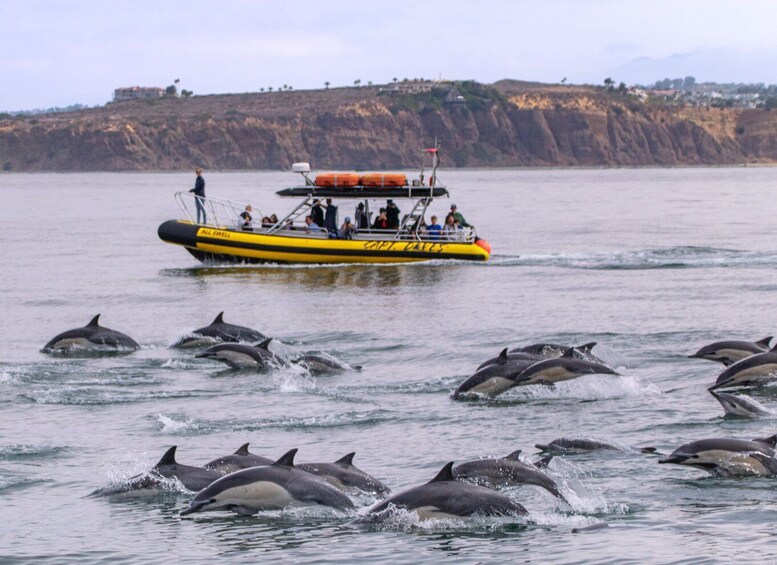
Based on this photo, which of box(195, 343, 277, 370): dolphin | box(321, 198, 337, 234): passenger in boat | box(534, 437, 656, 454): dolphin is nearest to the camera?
box(534, 437, 656, 454): dolphin

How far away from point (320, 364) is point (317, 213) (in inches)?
797

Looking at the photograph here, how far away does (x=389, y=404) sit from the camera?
1892 centimetres

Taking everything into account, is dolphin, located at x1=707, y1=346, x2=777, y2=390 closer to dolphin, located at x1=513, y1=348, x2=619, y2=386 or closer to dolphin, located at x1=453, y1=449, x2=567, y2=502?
dolphin, located at x1=513, y1=348, x2=619, y2=386

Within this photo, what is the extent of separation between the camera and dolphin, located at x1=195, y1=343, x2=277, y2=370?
21.5 metres

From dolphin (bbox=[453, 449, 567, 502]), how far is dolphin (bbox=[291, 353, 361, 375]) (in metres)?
8.35

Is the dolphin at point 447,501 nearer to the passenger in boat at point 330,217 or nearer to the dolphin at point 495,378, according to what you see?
the dolphin at point 495,378

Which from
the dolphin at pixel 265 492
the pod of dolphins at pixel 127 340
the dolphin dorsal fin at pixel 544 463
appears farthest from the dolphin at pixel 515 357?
the dolphin at pixel 265 492

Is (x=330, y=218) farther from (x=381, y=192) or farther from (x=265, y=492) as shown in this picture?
(x=265, y=492)

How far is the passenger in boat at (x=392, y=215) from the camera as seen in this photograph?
40.7 metres

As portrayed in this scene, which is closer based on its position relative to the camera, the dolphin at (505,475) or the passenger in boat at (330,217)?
the dolphin at (505,475)

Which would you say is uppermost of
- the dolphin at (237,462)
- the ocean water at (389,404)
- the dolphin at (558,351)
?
the dolphin at (558,351)

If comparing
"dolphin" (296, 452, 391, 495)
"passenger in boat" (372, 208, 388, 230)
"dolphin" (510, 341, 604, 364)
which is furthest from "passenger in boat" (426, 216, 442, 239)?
"dolphin" (296, 452, 391, 495)

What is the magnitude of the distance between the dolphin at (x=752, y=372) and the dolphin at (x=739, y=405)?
0.88 meters

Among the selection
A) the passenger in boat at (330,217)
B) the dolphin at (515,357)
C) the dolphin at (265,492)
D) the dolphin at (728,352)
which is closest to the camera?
the dolphin at (265,492)
